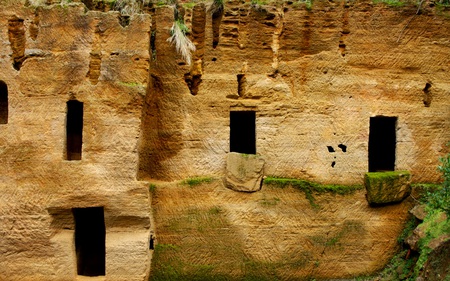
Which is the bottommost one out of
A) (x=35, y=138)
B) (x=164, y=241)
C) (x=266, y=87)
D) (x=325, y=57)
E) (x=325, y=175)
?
(x=164, y=241)

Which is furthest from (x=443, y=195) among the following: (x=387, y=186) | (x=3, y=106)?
(x=3, y=106)

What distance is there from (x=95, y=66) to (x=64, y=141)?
1.11m

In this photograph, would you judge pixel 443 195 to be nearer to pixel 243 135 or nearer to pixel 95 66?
pixel 243 135

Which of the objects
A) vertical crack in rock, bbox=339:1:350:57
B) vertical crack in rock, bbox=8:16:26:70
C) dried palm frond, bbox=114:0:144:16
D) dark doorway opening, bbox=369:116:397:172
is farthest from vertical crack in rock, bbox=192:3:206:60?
dark doorway opening, bbox=369:116:397:172

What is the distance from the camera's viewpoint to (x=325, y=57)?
7641mm

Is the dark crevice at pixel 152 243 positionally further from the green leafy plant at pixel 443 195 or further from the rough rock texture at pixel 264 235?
the green leafy plant at pixel 443 195

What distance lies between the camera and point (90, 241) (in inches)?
326

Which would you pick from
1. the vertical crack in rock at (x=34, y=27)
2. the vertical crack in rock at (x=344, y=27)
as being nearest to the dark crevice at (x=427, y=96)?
the vertical crack in rock at (x=344, y=27)

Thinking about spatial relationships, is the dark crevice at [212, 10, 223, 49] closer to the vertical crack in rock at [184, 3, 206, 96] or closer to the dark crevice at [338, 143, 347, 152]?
the vertical crack in rock at [184, 3, 206, 96]

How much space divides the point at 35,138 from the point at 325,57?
4340 millimetres

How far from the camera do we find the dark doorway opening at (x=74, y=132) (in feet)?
24.6

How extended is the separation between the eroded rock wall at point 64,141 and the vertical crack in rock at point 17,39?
0.01m

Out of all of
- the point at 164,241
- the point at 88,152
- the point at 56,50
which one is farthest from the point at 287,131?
the point at 56,50

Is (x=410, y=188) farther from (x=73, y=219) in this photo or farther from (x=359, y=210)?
(x=73, y=219)
